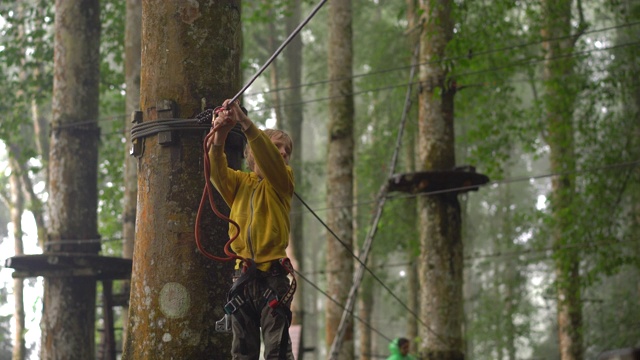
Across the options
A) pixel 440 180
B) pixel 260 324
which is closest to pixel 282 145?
pixel 260 324

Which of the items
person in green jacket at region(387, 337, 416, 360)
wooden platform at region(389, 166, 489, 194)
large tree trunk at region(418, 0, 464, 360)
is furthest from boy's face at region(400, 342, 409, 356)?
wooden platform at region(389, 166, 489, 194)

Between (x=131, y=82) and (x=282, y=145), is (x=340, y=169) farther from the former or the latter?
(x=282, y=145)

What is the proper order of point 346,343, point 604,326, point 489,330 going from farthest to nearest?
1. point 489,330
2. point 604,326
3. point 346,343

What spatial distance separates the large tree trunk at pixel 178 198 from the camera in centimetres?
423

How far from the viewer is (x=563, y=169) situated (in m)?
16.8

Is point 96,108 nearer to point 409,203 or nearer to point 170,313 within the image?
point 170,313

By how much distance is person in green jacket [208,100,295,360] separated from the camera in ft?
13.3

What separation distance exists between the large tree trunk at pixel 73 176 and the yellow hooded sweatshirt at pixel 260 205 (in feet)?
21.2

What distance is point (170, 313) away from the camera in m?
4.21

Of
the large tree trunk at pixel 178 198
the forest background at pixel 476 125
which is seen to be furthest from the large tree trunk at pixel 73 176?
the large tree trunk at pixel 178 198

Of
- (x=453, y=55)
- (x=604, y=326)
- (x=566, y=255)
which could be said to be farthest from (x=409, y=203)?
(x=453, y=55)

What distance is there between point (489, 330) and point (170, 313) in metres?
26.2

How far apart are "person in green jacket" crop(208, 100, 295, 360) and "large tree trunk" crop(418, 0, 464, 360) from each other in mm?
6353

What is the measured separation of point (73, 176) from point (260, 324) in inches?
281
